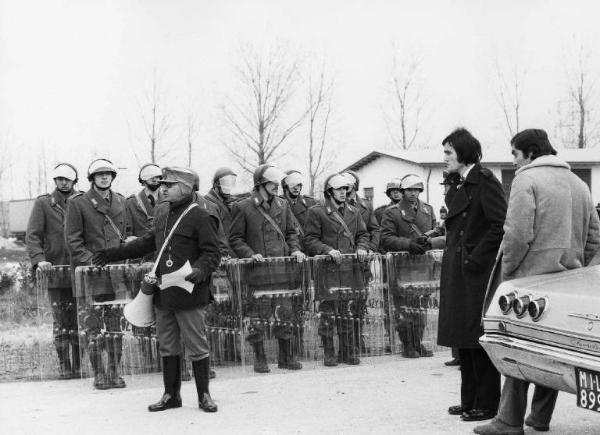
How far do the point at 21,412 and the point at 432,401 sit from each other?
137 inches

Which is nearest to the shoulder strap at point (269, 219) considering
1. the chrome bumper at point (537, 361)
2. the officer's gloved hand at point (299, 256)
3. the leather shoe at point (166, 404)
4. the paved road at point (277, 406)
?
the officer's gloved hand at point (299, 256)

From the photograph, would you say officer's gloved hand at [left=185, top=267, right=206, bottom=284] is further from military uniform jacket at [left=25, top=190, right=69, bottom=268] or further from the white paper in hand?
military uniform jacket at [left=25, top=190, right=69, bottom=268]

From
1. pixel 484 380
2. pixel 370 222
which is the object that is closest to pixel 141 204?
pixel 370 222

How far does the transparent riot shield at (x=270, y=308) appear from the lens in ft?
28.8

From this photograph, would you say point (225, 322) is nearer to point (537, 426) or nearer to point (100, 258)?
point (100, 258)

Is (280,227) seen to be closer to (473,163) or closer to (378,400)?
(378,400)

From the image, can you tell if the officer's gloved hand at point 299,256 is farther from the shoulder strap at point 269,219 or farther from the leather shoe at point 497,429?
the leather shoe at point 497,429

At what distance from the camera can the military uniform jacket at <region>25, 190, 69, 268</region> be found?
8969 millimetres

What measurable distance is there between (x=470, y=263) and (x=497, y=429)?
119 centimetres

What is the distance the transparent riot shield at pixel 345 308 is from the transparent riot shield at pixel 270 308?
0.63 feet

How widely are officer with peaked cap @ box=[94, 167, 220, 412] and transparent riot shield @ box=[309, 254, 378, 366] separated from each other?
2381 millimetres

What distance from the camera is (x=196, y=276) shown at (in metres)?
6.75

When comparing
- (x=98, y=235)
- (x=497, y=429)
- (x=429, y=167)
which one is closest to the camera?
(x=497, y=429)

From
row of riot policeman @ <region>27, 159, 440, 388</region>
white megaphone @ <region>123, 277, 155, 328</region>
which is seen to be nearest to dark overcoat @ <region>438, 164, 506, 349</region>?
row of riot policeman @ <region>27, 159, 440, 388</region>
